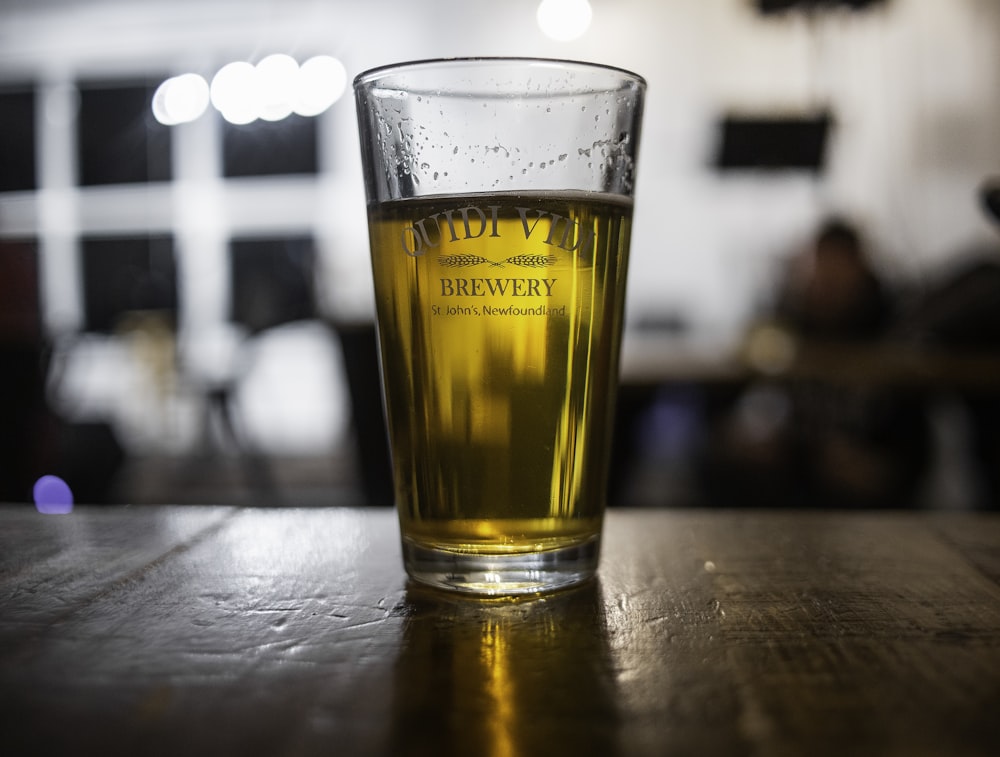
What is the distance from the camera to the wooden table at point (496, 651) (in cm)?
28

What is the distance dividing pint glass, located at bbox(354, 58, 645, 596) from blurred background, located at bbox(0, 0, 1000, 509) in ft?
15.2

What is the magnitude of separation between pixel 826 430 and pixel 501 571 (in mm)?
3514

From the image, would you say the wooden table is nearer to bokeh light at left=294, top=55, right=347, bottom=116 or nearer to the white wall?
the white wall

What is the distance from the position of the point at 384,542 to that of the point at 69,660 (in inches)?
9.5

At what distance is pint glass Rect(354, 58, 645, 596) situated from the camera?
45cm

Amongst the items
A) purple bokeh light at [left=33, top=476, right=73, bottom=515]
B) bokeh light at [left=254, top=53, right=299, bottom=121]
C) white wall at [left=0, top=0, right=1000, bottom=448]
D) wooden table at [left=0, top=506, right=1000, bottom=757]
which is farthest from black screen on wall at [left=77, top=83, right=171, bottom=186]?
wooden table at [left=0, top=506, right=1000, bottom=757]

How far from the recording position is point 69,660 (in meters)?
0.35

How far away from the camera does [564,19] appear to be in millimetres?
6055

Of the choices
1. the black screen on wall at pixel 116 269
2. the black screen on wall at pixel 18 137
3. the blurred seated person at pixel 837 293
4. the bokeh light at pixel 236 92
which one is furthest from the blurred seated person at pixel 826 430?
the black screen on wall at pixel 18 137

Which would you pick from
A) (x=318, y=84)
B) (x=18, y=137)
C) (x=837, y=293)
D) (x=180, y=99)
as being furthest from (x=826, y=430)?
(x=18, y=137)

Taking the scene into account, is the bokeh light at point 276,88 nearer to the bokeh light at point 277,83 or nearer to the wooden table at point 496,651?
the bokeh light at point 277,83

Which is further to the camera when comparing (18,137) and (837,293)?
(18,137)

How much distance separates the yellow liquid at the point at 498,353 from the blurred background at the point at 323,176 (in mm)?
4630

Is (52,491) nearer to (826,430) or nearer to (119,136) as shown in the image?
(826,430)
